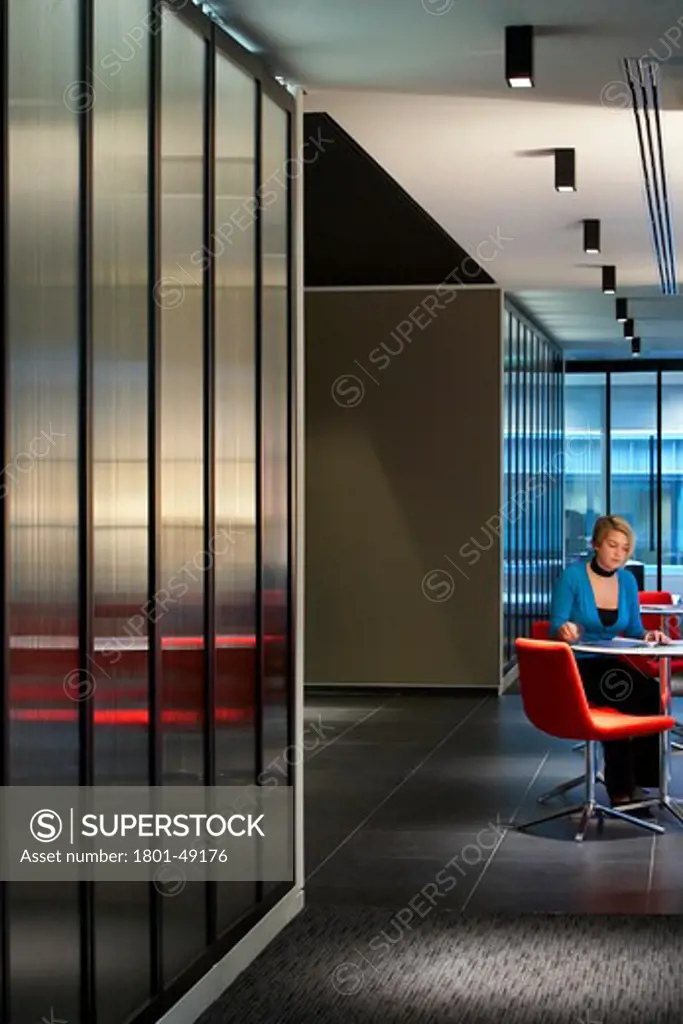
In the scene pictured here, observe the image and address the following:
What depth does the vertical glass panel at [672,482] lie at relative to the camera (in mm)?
22406

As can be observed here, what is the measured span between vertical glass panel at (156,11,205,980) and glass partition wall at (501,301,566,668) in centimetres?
965

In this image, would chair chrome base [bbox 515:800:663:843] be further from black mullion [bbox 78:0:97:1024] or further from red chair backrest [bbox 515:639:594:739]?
black mullion [bbox 78:0:97:1024]

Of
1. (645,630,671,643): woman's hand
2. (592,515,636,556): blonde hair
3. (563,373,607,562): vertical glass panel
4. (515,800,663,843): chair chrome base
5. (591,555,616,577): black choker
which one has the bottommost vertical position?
(515,800,663,843): chair chrome base

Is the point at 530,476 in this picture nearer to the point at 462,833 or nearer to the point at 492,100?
the point at 462,833

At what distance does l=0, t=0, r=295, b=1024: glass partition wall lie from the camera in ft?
13.4

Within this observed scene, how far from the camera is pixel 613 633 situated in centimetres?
910

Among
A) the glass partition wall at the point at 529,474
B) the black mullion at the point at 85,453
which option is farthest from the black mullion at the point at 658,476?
the black mullion at the point at 85,453

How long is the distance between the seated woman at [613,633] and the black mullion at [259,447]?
278 cm

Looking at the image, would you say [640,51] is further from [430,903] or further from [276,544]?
[430,903]

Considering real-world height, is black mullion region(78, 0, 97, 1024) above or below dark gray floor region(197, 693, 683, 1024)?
above

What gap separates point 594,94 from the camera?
736 cm

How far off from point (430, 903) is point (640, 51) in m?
3.59

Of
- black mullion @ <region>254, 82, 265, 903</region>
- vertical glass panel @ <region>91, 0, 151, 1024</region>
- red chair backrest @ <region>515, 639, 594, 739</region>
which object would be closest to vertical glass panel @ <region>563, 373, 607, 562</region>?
red chair backrest @ <region>515, 639, 594, 739</region>

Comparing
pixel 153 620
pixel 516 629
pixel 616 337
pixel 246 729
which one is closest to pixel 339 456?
pixel 516 629
